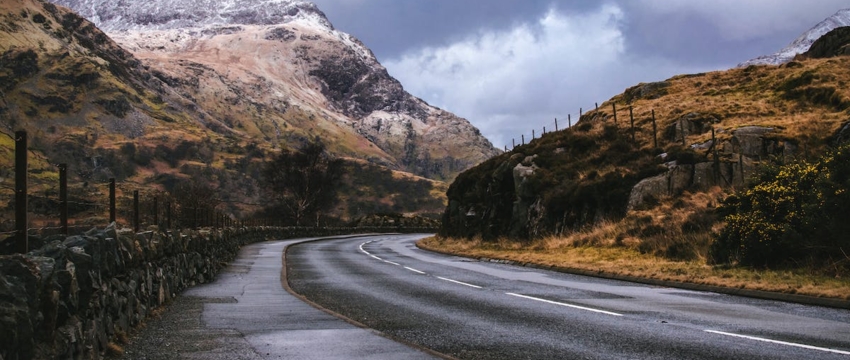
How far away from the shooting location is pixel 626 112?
47094 mm

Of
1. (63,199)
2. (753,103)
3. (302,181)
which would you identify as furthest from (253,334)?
(302,181)

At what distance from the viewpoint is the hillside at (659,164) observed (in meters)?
27.0

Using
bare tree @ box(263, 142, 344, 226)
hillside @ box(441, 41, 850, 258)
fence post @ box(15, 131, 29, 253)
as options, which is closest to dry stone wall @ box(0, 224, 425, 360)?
fence post @ box(15, 131, 29, 253)

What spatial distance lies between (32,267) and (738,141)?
103ft

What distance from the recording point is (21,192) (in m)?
6.90

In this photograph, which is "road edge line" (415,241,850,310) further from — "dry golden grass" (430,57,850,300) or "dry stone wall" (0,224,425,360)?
"dry stone wall" (0,224,425,360)

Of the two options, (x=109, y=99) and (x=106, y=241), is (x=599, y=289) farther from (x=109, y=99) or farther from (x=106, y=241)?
(x=109, y=99)

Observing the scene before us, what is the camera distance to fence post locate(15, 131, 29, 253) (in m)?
6.77

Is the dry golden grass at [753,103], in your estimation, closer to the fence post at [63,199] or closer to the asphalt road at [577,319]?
the asphalt road at [577,319]

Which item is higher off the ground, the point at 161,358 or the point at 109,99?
the point at 109,99

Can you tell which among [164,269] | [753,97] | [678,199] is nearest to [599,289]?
[164,269]

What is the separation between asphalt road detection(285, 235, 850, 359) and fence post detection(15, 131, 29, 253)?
476 cm

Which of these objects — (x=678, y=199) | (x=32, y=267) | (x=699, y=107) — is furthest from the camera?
(x=699, y=107)

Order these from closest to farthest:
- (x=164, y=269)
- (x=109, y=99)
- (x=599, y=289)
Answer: (x=164, y=269) < (x=599, y=289) < (x=109, y=99)
